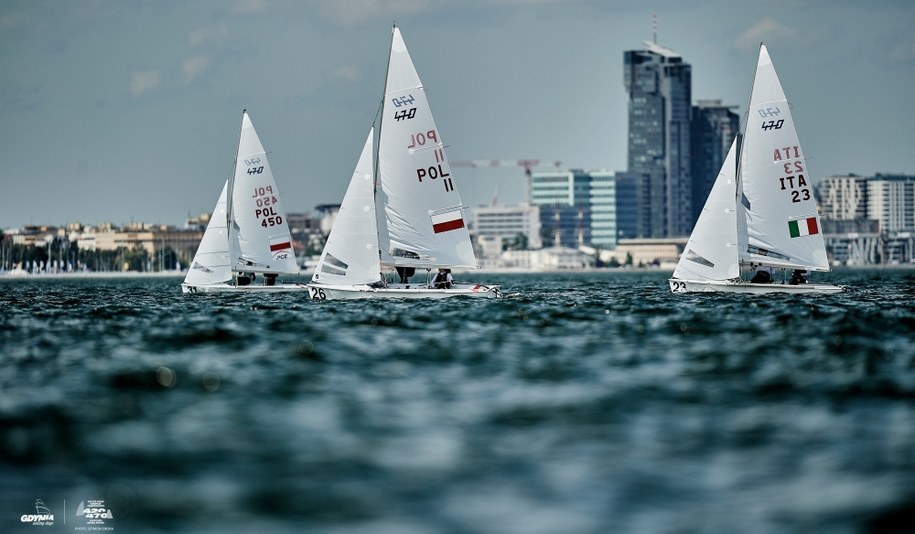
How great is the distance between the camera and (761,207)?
6300 cm

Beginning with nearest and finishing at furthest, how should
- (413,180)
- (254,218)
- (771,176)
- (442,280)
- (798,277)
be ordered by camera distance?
1. (413,180)
2. (442,280)
3. (771,176)
4. (798,277)
5. (254,218)

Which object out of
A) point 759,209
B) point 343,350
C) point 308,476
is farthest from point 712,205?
point 308,476

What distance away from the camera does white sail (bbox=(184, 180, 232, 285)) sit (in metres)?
75.4

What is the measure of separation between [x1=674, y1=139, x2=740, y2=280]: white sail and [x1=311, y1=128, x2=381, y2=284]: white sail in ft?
44.9

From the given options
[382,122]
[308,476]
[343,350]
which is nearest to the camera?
[308,476]

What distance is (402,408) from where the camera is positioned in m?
22.6

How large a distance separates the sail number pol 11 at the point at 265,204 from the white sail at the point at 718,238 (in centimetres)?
2186

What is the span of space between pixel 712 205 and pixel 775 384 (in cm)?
3784

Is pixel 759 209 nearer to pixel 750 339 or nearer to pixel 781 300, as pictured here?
pixel 781 300

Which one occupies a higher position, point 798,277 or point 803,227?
point 803,227

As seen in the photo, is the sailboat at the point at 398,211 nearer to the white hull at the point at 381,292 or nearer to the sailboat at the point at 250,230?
the white hull at the point at 381,292

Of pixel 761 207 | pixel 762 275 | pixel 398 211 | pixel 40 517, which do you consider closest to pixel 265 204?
pixel 398 211

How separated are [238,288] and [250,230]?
3.09 meters

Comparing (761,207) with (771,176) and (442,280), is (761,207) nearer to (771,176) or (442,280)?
(771,176)
